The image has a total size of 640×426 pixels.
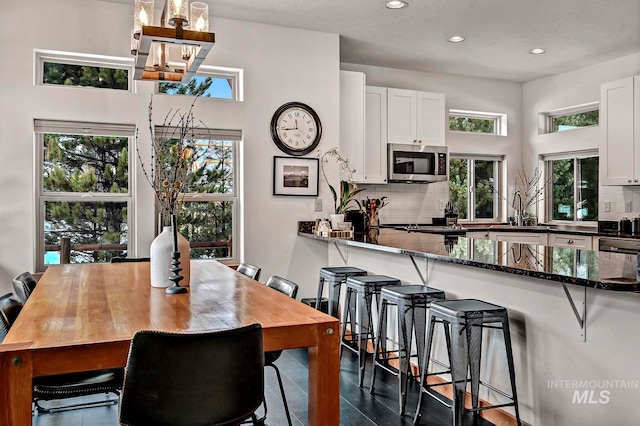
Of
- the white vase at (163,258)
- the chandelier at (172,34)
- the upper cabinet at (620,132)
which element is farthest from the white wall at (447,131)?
the white vase at (163,258)

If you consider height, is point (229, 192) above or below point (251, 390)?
above

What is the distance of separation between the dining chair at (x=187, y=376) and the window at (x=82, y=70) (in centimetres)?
346

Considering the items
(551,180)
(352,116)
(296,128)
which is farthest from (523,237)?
(296,128)

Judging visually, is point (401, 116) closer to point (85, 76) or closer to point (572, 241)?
point (572, 241)

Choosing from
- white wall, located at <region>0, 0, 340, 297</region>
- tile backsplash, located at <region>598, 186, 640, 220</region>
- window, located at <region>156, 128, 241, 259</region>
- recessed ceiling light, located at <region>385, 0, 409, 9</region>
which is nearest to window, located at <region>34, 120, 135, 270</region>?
white wall, located at <region>0, 0, 340, 297</region>

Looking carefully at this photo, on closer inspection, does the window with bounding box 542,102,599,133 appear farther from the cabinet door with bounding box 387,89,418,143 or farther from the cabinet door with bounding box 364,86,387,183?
the cabinet door with bounding box 364,86,387,183

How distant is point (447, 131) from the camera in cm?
652

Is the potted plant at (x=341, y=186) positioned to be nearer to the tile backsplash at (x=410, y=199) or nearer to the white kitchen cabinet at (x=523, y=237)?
the tile backsplash at (x=410, y=199)

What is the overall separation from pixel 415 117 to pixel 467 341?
12.8 feet

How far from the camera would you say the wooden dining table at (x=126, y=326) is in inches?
58.2

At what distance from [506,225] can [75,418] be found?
5487 mm

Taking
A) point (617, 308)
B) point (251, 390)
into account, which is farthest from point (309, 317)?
point (617, 308)

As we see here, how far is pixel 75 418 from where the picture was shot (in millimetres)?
2803

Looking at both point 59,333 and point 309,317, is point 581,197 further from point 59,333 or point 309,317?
point 59,333
